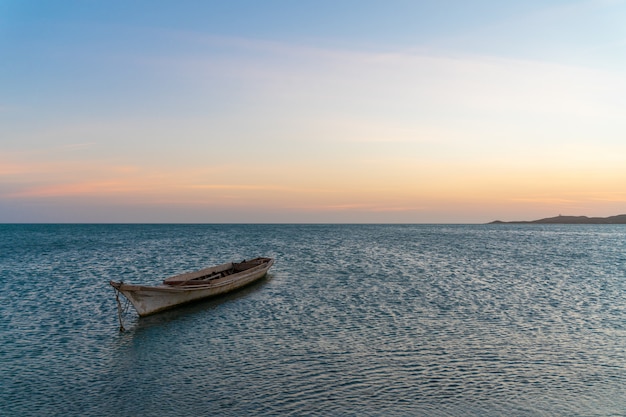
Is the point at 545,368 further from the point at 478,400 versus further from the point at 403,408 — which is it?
the point at 403,408

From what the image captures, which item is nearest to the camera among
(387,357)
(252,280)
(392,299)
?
(387,357)

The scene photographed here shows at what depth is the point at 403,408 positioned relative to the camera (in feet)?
48.4

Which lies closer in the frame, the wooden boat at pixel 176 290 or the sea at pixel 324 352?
the sea at pixel 324 352

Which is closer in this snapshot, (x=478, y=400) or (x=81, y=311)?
(x=478, y=400)

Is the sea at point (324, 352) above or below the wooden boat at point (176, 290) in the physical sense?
below

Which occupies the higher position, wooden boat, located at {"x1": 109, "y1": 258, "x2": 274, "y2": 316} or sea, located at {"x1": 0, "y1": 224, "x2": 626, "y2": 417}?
wooden boat, located at {"x1": 109, "y1": 258, "x2": 274, "y2": 316}

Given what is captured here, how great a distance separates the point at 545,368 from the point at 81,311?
2641 cm

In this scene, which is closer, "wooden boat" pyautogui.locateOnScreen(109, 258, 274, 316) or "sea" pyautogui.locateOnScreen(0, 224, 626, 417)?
"sea" pyautogui.locateOnScreen(0, 224, 626, 417)

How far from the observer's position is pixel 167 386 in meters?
17.0

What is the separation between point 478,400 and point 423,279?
31.5 meters

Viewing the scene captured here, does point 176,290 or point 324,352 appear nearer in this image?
point 324,352

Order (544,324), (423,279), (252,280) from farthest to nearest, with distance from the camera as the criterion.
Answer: (423,279)
(252,280)
(544,324)

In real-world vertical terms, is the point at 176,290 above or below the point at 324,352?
above

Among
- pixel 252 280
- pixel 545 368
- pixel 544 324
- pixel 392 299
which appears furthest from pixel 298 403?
pixel 252 280
